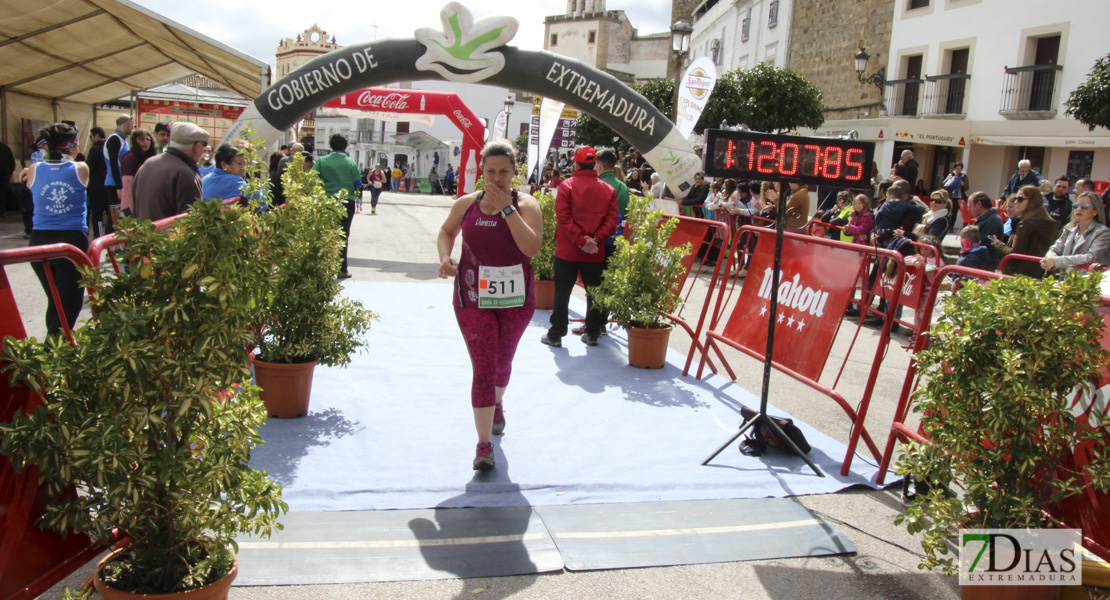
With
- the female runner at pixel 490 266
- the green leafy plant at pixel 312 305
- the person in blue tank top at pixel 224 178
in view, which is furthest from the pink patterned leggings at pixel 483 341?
the person in blue tank top at pixel 224 178

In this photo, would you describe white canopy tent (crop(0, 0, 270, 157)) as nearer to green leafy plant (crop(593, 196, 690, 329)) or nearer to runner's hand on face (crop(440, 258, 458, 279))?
green leafy plant (crop(593, 196, 690, 329))

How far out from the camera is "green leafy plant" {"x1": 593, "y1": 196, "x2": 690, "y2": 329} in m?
6.64

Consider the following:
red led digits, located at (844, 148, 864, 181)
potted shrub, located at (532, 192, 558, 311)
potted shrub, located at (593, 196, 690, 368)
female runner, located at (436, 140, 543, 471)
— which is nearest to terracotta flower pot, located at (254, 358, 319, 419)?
female runner, located at (436, 140, 543, 471)

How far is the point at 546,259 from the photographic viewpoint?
8883 mm

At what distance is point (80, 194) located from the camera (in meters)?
6.11

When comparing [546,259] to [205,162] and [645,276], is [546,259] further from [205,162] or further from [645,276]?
[205,162]

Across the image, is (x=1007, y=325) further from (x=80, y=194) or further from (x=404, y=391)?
(x=80, y=194)

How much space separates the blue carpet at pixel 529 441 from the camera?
13.5 ft

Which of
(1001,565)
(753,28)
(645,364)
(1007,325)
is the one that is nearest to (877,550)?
(1001,565)

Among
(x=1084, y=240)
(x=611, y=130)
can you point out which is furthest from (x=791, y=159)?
(x=611, y=130)

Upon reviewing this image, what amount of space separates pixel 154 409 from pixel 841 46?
2920 centimetres

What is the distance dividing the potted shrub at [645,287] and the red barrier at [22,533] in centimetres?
460

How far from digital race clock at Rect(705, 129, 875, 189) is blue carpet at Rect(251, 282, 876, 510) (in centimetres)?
170

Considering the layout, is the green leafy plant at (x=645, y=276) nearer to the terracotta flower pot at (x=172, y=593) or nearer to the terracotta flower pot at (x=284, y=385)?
the terracotta flower pot at (x=284, y=385)
